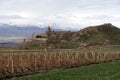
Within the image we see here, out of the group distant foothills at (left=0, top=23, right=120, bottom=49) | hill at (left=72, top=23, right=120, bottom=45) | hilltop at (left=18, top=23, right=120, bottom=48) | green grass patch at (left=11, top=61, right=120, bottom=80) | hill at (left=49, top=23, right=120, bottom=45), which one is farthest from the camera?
hill at (left=72, top=23, right=120, bottom=45)

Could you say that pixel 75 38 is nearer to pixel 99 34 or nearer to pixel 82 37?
pixel 82 37

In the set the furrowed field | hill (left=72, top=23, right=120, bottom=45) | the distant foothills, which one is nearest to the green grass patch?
the furrowed field

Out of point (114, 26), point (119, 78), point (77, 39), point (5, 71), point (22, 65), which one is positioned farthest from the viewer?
point (114, 26)

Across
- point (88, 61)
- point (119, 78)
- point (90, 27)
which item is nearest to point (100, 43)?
point (90, 27)

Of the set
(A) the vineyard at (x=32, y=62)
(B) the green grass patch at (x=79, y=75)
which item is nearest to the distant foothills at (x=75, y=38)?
(A) the vineyard at (x=32, y=62)

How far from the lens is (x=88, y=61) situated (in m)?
54.5

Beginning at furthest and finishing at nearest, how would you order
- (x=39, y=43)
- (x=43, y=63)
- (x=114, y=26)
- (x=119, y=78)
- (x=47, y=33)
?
(x=114, y=26) → (x=47, y=33) → (x=39, y=43) → (x=43, y=63) → (x=119, y=78)

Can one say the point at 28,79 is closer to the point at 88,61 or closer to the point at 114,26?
the point at 88,61

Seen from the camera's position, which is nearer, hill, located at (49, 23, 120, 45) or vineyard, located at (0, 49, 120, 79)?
vineyard, located at (0, 49, 120, 79)

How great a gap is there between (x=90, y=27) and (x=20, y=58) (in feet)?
382

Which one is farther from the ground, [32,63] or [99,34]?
[99,34]

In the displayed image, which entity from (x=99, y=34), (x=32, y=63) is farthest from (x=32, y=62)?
(x=99, y=34)

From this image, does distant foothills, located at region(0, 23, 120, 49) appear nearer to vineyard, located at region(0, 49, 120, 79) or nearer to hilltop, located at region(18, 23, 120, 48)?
hilltop, located at region(18, 23, 120, 48)

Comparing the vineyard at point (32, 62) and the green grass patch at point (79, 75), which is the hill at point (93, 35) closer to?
the vineyard at point (32, 62)
